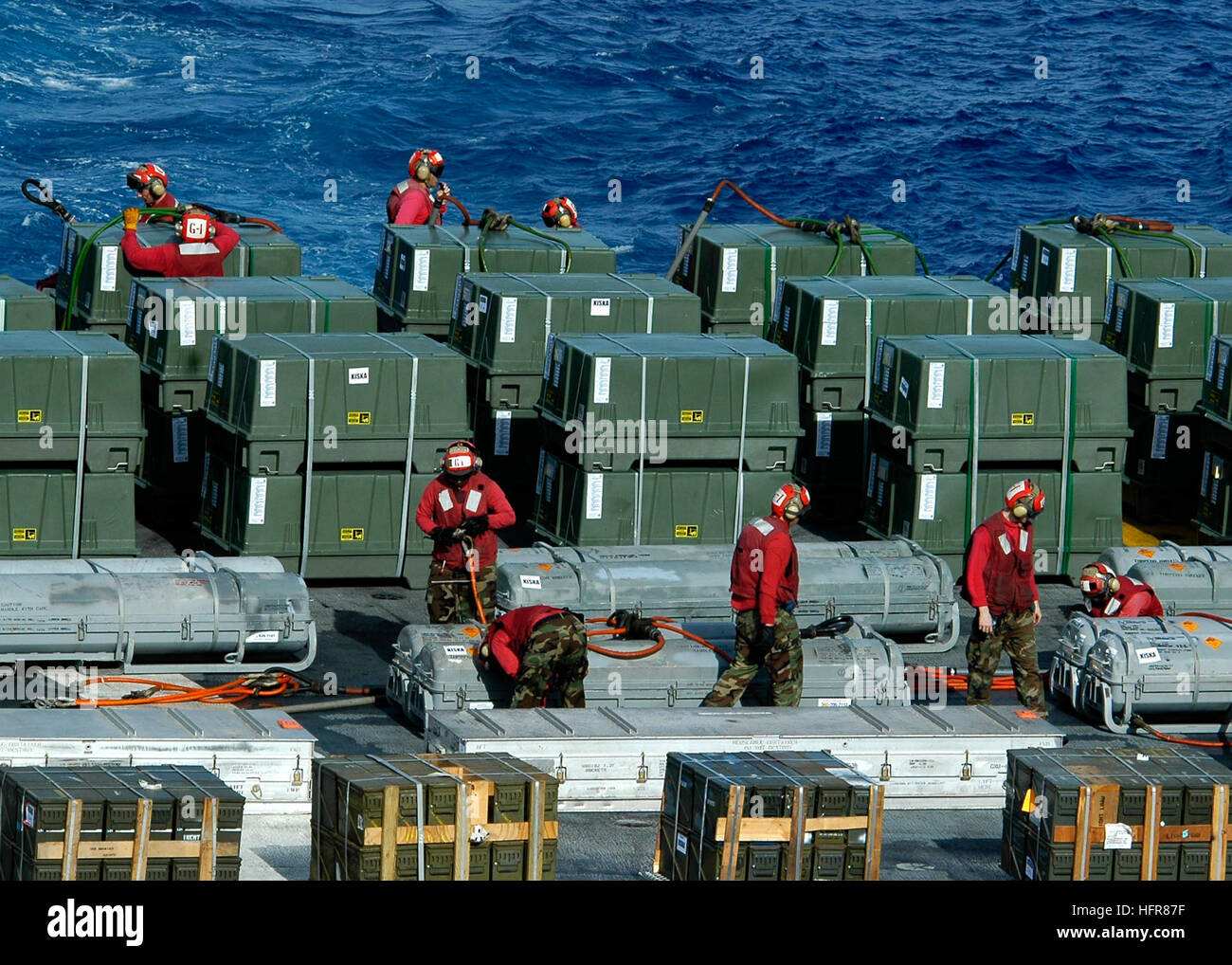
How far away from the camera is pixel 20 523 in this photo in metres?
21.7

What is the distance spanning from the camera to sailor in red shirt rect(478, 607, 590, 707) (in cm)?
1848

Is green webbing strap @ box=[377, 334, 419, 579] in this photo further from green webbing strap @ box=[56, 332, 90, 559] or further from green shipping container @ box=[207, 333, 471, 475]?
green webbing strap @ box=[56, 332, 90, 559]

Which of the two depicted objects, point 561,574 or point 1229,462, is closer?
point 561,574

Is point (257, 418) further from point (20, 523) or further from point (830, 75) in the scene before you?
point (830, 75)

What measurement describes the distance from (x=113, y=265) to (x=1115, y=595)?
11.0 metres

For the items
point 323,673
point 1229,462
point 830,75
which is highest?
point 830,75

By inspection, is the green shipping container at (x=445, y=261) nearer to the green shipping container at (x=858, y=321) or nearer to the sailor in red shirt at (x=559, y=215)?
the sailor in red shirt at (x=559, y=215)

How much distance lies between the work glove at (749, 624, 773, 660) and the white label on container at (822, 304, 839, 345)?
20.2 ft

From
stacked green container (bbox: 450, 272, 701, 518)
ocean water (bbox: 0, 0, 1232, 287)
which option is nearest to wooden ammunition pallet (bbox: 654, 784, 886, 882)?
stacked green container (bbox: 450, 272, 701, 518)

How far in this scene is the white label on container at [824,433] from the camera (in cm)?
2475

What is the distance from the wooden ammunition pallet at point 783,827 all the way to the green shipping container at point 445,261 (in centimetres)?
1164

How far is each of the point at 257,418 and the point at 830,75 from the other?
128 feet
